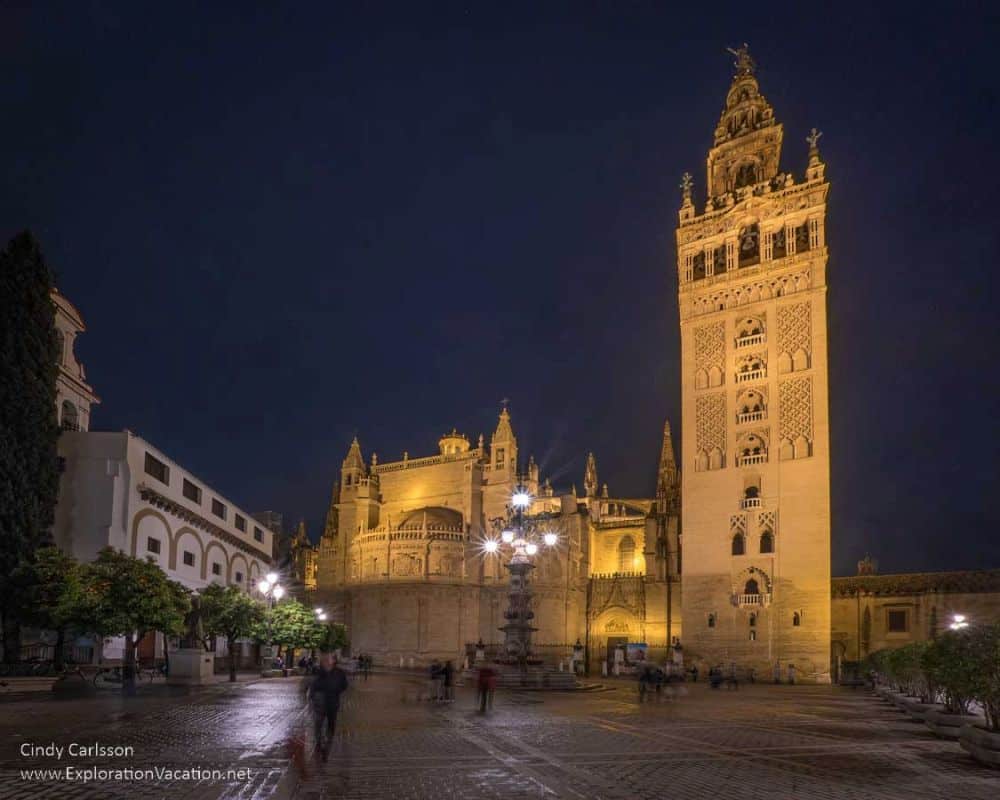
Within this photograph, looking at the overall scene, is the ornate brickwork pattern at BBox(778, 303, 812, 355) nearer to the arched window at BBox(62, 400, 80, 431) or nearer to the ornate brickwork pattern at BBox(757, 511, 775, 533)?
the ornate brickwork pattern at BBox(757, 511, 775, 533)

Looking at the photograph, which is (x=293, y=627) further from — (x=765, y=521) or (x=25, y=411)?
(x=765, y=521)

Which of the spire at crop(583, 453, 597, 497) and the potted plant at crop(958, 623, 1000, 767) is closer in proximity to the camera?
the potted plant at crop(958, 623, 1000, 767)

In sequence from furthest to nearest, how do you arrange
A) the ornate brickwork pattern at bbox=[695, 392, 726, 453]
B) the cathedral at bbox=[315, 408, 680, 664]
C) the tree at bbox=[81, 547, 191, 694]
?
1. the cathedral at bbox=[315, 408, 680, 664]
2. the ornate brickwork pattern at bbox=[695, 392, 726, 453]
3. the tree at bbox=[81, 547, 191, 694]

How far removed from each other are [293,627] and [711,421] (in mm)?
27761

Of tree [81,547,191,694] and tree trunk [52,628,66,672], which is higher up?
tree [81,547,191,694]

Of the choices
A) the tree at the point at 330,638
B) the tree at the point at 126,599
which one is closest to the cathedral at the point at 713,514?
the tree at the point at 330,638

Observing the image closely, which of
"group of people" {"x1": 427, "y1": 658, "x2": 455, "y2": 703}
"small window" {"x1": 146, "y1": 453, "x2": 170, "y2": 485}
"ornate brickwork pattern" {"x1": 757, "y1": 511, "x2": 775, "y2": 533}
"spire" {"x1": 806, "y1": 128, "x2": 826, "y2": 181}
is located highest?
"spire" {"x1": 806, "y1": 128, "x2": 826, "y2": 181}

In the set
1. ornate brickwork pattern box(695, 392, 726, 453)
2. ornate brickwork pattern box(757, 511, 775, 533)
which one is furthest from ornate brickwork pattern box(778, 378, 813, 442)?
ornate brickwork pattern box(757, 511, 775, 533)

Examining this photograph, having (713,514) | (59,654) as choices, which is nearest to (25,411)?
(59,654)

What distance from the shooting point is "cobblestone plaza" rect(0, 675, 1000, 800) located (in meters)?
11.3

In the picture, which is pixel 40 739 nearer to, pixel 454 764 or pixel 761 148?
pixel 454 764

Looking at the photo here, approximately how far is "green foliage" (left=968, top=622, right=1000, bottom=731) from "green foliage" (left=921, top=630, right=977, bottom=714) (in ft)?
0.25

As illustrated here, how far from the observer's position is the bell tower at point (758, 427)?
51.1 meters

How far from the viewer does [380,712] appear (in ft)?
75.0
